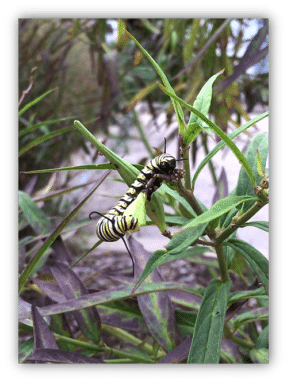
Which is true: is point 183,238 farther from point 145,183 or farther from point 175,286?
point 175,286

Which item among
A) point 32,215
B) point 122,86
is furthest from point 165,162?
point 122,86

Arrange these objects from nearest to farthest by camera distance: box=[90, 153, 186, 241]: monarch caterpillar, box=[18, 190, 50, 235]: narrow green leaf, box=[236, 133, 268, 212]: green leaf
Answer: box=[90, 153, 186, 241]: monarch caterpillar
box=[236, 133, 268, 212]: green leaf
box=[18, 190, 50, 235]: narrow green leaf

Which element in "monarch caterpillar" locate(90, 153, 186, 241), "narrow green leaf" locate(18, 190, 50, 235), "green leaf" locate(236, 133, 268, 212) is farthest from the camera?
"narrow green leaf" locate(18, 190, 50, 235)

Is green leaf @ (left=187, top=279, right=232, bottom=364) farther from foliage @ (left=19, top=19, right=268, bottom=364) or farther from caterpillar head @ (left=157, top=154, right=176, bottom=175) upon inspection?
caterpillar head @ (left=157, top=154, right=176, bottom=175)

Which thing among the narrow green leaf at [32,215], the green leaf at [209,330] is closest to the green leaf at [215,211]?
the green leaf at [209,330]

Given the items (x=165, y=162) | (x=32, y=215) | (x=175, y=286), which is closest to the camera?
(x=165, y=162)

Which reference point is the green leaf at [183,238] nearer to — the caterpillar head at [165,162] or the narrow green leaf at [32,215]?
the caterpillar head at [165,162]

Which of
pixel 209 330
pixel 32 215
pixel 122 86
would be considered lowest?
pixel 209 330

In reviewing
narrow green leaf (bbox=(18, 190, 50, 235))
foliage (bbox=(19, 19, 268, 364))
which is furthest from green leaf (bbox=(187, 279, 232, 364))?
narrow green leaf (bbox=(18, 190, 50, 235))
